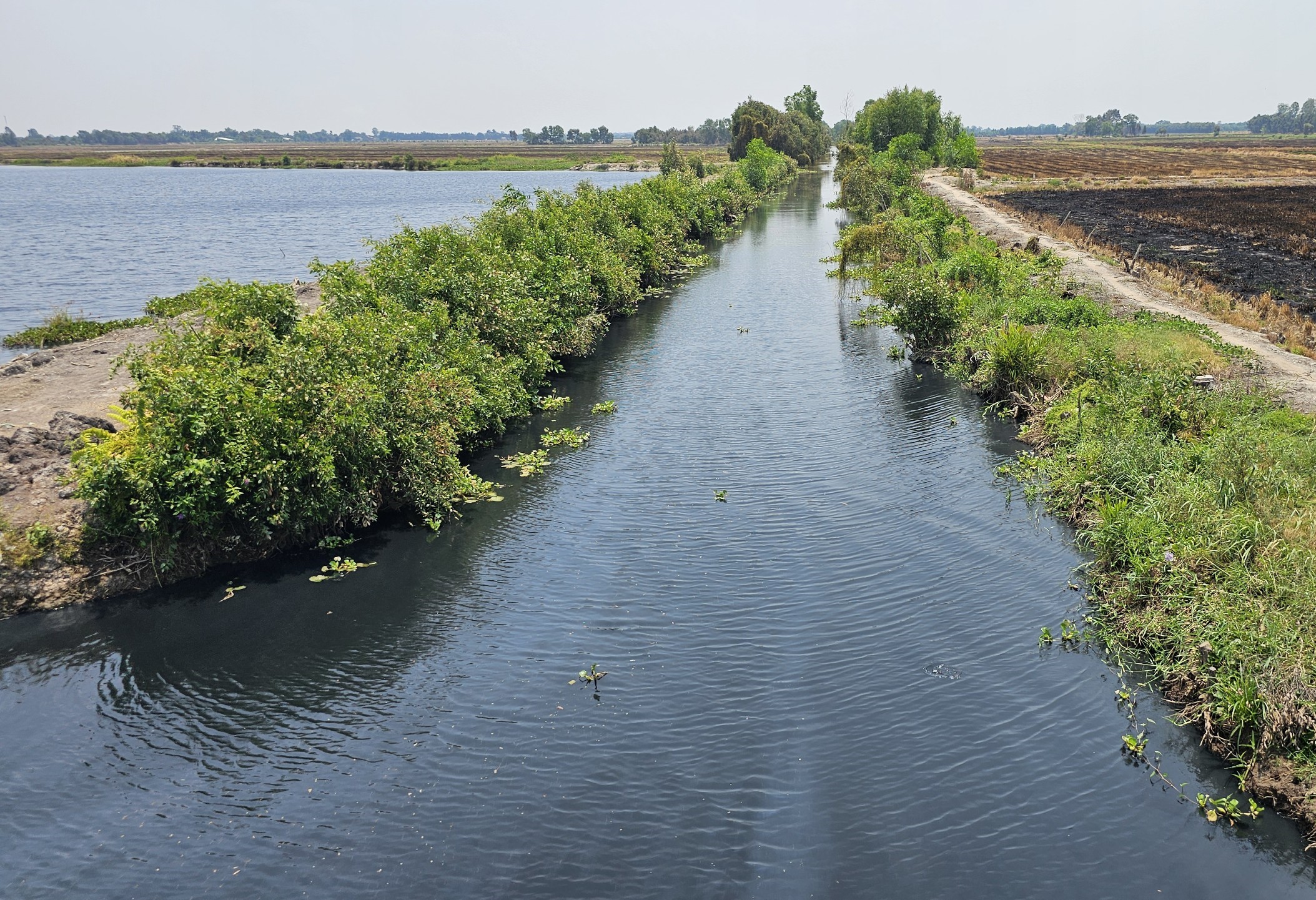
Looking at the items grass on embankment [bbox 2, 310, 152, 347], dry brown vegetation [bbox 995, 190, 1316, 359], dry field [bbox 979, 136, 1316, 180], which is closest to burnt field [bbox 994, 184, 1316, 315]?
dry brown vegetation [bbox 995, 190, 1316, 359]

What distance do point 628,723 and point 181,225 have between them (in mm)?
78845

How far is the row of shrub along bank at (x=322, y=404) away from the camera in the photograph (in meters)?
17.2

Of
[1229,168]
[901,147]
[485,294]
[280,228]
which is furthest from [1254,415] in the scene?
[1229,168]

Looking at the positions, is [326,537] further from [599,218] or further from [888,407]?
[599,218]

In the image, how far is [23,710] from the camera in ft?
46.6

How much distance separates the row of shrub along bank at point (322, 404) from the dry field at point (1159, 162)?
9394 centimetres

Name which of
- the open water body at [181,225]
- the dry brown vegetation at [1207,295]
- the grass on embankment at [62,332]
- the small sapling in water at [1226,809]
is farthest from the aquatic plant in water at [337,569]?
the dry brown vegetation at [1207,295]

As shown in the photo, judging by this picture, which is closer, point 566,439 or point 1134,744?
point 1134,744

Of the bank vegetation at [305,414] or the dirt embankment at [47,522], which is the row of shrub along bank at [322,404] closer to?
the bank vegetation at [305,414]

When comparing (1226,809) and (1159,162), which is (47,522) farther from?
(1159,162)

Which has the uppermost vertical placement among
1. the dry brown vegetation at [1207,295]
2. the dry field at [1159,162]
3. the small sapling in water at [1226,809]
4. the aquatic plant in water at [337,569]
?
the dry field at [1159,162]

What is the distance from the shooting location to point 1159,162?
422 ft

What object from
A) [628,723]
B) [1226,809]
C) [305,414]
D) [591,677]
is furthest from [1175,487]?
[305,414]

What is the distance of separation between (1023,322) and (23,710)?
100ft
